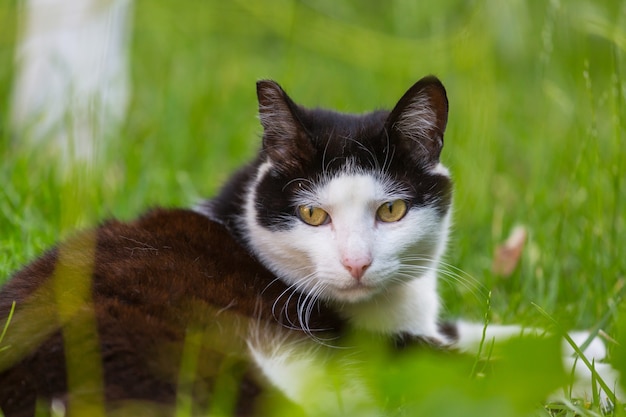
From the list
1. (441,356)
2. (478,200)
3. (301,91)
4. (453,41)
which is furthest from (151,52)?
(441,356)

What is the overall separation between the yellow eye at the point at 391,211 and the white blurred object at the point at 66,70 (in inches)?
60.1

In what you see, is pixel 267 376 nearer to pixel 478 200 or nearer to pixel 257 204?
pixel 257 204

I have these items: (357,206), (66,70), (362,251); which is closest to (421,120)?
(357,206)

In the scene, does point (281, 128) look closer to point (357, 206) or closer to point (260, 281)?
point (357, 206)

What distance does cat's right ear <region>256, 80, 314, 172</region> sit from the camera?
2.21 meters

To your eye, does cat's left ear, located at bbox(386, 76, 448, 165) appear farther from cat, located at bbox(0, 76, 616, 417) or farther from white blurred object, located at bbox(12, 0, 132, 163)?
white blurred object, located at bbox(12, 0, 132, 163)

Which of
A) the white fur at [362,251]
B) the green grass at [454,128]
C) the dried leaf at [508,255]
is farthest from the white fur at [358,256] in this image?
the dried leaf at [508,255]

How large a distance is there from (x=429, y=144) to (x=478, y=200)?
1.22 metres

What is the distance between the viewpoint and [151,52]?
18.1ft

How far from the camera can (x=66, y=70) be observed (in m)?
3.58

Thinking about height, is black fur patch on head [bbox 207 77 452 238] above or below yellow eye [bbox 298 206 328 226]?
above

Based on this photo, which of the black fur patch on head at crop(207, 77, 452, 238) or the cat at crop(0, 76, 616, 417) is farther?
the black fur patch on head at crop(207, 77, 452, 238)

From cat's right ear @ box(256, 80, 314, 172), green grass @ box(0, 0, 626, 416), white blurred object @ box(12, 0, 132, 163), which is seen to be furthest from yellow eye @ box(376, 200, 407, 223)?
white blurred object @ box(12, 0, 132, 163)

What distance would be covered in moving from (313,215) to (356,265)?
222 mm
